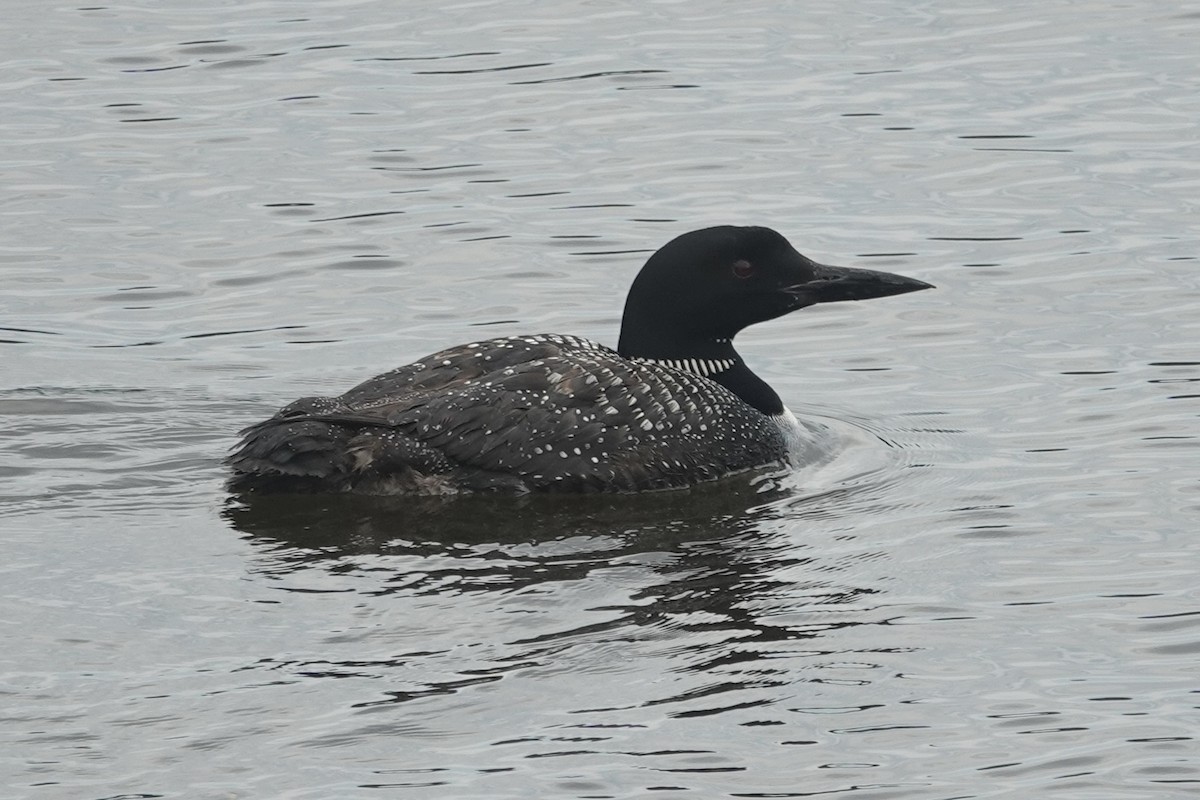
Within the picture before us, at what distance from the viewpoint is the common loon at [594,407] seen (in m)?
7.70

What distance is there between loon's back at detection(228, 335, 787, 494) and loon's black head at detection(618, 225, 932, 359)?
0.29m

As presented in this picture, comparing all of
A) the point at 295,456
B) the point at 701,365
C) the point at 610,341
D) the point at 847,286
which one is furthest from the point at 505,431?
the point at 610,341

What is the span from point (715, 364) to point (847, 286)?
0.61 meters

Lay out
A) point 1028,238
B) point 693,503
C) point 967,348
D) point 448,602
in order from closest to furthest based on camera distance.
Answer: point 448,602
point 693,503
point 967,348
point 1028,238

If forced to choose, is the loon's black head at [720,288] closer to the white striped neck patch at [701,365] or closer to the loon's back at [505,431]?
the white striped neck patch at [701,365]

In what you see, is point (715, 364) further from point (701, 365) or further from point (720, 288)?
point (720, 288)

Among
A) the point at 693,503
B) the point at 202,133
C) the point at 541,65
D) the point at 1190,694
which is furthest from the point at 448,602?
the point at 541,65

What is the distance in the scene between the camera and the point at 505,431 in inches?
306

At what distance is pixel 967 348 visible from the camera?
9.77m

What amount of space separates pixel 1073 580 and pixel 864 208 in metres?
4.92

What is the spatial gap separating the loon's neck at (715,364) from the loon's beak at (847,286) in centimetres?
37

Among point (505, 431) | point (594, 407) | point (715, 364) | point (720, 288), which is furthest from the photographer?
point (715, 364)

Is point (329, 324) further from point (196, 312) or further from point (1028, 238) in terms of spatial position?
point (1028, 238)

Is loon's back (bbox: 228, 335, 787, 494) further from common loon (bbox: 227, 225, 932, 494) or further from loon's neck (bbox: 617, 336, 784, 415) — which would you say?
loon's neck (bbox: 617, 336, 784, 415)
